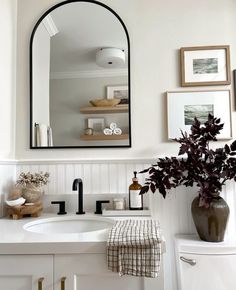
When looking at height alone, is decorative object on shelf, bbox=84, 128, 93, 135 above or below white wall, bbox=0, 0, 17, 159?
below

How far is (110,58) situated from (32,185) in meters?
0.97

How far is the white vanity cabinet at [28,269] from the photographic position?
100 centimetres

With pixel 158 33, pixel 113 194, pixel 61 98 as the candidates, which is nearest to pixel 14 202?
pixel 113 194

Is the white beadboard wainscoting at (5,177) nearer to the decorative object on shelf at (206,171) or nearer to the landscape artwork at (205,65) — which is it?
the decorative object on shelf at (206,171)

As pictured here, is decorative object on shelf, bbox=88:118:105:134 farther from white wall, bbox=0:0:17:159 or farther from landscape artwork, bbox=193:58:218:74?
landscape artwork, bbox=193:58:218:74

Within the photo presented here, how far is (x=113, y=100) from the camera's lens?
1697mm

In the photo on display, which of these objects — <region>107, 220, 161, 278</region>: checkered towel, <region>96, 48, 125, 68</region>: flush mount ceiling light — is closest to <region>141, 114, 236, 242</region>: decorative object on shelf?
<region>107, 220, 161, 278</region>: checkered towel

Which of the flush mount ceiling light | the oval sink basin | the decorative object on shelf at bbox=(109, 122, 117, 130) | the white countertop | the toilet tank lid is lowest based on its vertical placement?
the toilet tank lid

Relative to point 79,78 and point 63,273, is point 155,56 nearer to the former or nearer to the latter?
point 79,78

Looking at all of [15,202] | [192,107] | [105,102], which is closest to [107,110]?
[105,102]

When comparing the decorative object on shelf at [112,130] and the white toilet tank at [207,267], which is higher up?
the decorative object on shelf at [112,130]

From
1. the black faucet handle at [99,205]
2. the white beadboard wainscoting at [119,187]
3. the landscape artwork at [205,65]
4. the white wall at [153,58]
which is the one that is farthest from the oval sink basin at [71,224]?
the landscape artwork at [205,65]

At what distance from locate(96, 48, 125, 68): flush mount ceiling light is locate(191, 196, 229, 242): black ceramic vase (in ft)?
3.46

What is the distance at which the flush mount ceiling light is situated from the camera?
170 centimetres
